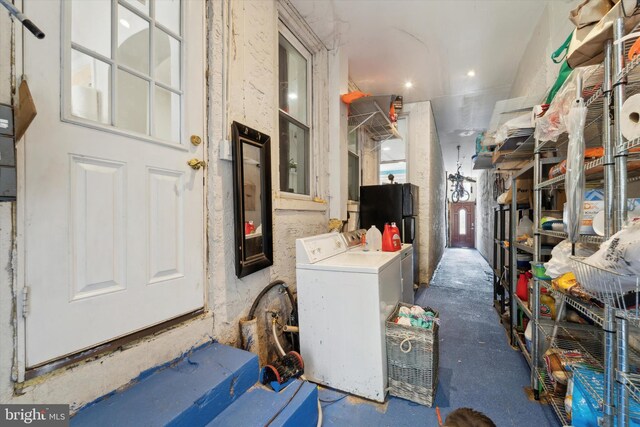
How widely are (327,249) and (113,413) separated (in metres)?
1.48

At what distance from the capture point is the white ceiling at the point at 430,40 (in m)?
2.42

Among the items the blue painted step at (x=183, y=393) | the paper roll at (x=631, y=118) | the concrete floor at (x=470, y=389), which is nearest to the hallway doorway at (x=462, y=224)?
the concrete floor at (x=470, y=389)

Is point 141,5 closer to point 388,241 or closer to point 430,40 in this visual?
point 388,241

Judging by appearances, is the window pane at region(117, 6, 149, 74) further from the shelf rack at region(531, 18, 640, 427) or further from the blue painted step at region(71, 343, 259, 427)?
the shelf rack at region(531, 18, 640, 427)

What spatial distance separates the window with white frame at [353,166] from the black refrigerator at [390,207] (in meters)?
0.18

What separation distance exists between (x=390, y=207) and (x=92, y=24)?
3207 mm

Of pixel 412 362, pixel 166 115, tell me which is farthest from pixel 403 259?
pixel 166 115

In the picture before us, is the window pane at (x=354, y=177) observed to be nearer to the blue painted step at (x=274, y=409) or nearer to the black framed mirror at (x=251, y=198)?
the black framed mirror at (x=251, y=198)

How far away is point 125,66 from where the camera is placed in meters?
1.21

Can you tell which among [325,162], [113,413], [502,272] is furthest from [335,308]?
[502,272]

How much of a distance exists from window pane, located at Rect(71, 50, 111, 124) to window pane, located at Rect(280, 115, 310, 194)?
1407 mm

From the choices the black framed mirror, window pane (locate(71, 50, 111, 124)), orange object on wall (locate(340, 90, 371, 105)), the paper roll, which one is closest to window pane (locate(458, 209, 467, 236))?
orange object on wall (locate(340, 90, 371, 105))

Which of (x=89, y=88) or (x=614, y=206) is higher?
(x=89, y=88)

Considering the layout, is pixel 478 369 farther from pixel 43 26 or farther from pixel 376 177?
pixel 376 177
